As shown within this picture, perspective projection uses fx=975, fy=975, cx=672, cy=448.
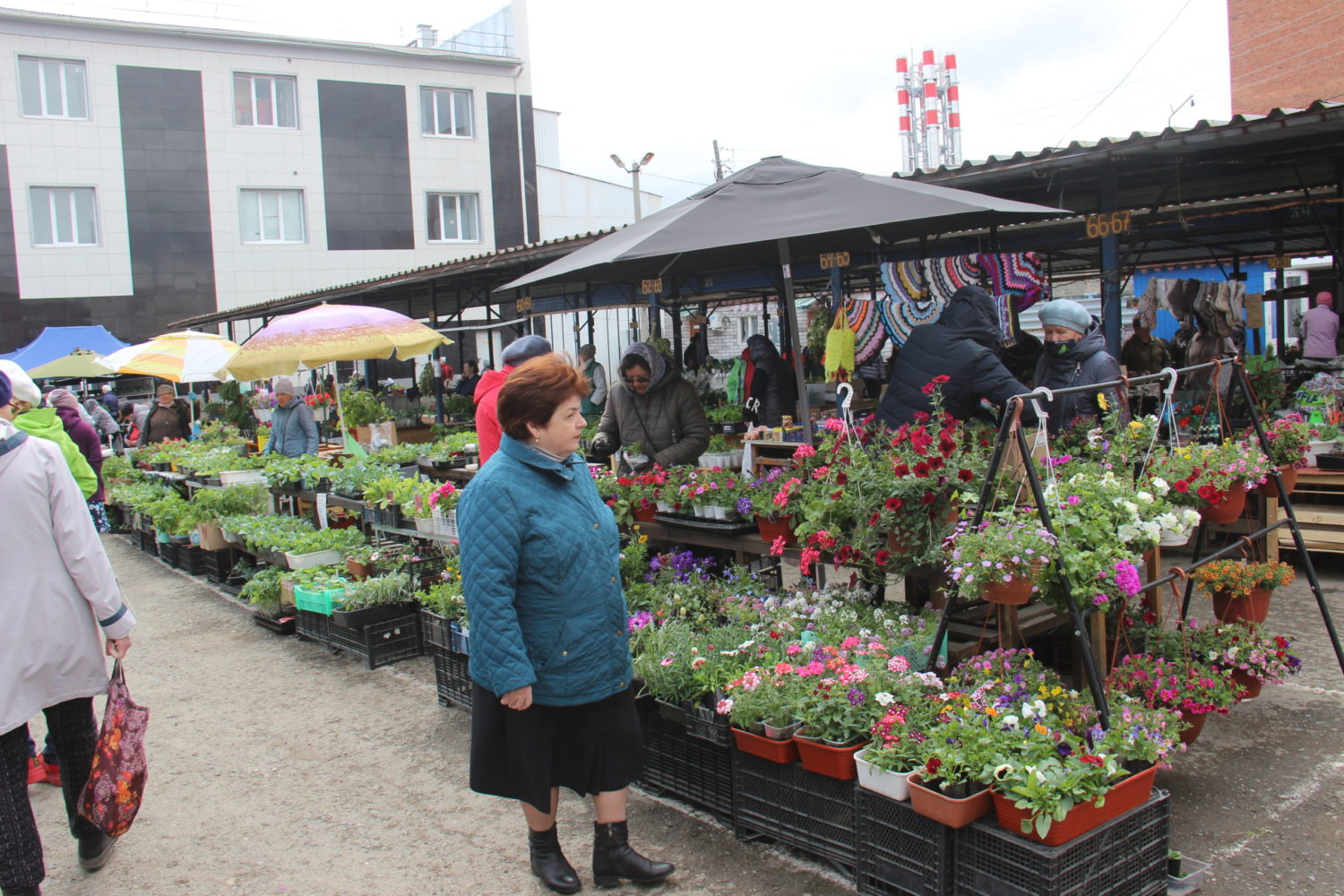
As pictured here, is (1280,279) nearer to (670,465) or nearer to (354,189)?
(670,465)

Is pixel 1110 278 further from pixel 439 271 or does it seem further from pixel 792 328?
pixel 439 271

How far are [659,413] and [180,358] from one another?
835 cm

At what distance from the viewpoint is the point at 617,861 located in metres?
3.14

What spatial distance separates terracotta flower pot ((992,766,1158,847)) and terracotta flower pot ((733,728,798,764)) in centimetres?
71

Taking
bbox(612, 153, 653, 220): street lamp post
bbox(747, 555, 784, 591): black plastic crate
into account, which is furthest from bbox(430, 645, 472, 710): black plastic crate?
bbox(612, 153, 653, 220): street lamp post

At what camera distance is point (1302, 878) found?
3.01 metres

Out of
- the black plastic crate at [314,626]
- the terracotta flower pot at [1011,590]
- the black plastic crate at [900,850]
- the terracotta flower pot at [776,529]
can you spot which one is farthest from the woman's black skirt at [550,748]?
the black plastic crate at [314,626]

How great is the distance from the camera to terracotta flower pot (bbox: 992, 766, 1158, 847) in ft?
8.20

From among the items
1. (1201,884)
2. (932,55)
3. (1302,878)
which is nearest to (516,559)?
(1201,884)

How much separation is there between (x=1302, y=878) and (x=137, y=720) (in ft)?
12.8

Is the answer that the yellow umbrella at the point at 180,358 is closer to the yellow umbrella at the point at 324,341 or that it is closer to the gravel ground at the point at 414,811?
the yellow umbrella at the point at 324,341

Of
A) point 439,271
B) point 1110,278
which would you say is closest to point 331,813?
point 1110,278

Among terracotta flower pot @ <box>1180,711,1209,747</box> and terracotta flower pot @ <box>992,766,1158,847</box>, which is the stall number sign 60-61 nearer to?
terracotta flower pot @ <box>1180,711,1209,747</box>

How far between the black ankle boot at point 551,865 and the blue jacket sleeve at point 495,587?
2.11 ft
